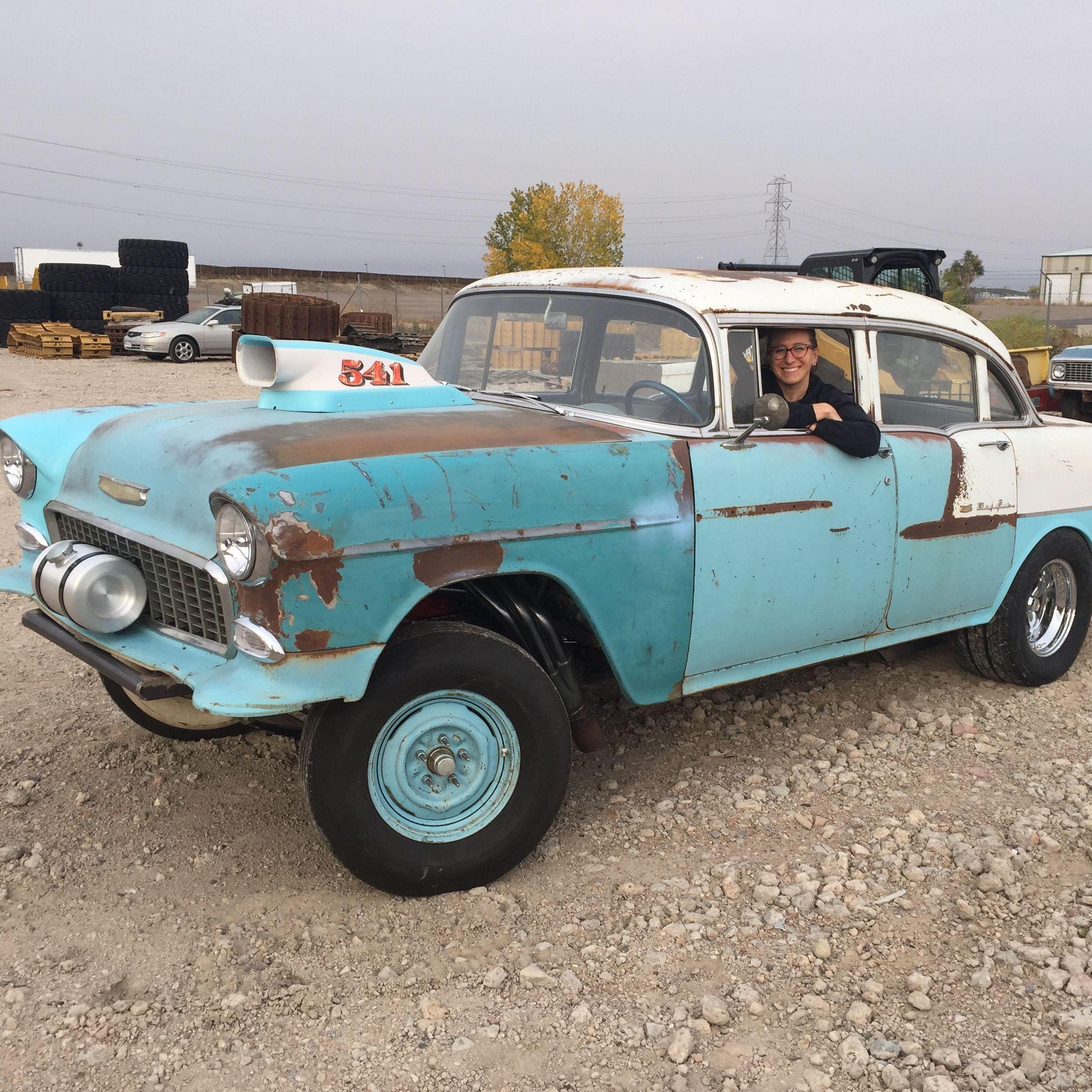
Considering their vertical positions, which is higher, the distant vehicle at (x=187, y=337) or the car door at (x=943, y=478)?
the distant vehicle at (x=187, y=337)

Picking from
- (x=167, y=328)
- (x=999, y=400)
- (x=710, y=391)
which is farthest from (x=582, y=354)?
(x=167, y=328)

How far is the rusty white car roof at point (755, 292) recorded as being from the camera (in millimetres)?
3732

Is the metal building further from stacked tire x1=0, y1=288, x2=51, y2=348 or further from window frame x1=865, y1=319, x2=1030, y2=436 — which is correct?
window frame x1=865, y1=319, x2=1030, y2=436

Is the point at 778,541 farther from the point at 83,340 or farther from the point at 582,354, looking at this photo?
the point at 83,340

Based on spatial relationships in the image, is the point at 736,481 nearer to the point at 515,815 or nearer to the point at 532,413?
the point at 532,413

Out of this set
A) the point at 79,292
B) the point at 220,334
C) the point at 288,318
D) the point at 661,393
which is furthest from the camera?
the point at 79,292

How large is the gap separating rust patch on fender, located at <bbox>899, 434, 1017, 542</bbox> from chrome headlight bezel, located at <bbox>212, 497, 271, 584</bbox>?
8.12ft

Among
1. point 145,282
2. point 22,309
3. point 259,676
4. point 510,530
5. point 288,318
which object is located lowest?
point 259,676

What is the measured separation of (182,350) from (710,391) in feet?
71.4

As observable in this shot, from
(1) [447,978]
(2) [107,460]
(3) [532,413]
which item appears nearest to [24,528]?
(2) [107,460]

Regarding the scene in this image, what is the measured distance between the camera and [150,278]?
Result: 2747cm

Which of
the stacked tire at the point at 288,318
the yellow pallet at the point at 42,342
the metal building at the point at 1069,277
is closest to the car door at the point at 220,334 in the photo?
the stacked tire at the point at 288,318

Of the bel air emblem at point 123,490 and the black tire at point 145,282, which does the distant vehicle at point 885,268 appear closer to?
the bel air emblem at point 123,490

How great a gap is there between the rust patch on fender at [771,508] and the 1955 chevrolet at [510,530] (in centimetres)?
1
